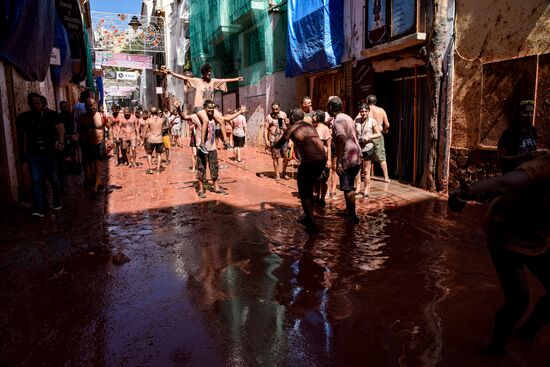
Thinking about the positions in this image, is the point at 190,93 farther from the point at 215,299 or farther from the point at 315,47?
the point at 215,299

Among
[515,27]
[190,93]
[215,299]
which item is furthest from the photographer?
[190,93]

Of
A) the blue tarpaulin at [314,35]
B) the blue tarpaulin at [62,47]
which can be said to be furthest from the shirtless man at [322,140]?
the blue tarpaulin at [62,47]

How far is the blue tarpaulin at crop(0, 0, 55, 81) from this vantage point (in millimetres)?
6602

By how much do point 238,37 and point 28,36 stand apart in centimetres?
1594

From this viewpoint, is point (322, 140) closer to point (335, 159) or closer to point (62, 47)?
point (335, 159)

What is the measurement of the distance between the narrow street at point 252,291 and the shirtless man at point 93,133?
1.90m

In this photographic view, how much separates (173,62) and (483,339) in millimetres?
34598

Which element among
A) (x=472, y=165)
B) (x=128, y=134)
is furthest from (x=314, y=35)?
(x=472, y=165)

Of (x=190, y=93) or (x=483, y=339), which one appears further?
(x=190, y=93)

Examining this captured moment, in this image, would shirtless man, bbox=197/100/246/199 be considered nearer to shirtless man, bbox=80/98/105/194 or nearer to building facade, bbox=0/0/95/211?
shirtless man, bbox=80/98/105/194

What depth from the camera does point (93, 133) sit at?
29.2 ft

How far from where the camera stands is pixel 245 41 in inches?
852

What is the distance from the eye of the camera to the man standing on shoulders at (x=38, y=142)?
672 cm

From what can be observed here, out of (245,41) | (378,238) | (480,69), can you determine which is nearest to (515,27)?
(480,69)
